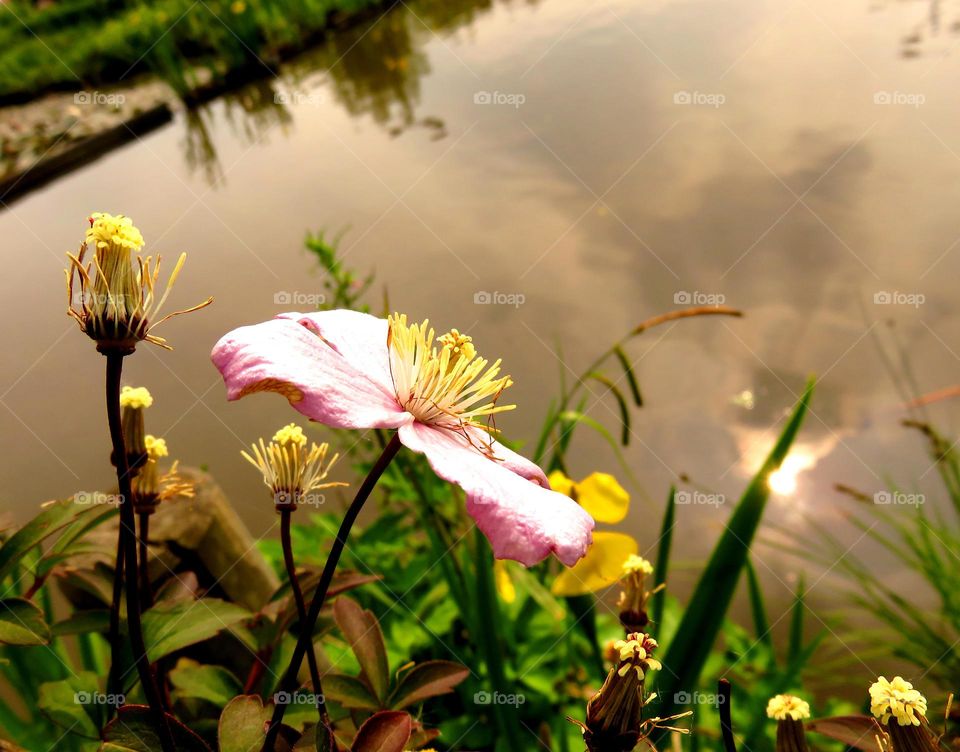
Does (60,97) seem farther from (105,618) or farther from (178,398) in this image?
(105,618)

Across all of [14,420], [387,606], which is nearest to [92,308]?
[387,606]

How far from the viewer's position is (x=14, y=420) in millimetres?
1807

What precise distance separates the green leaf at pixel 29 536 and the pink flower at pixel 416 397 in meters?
0.24

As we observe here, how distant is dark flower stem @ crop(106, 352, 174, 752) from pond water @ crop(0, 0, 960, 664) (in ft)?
3.55

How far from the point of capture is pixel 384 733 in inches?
18.2

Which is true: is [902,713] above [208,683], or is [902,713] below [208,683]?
above

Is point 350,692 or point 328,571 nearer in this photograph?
point 328,571
